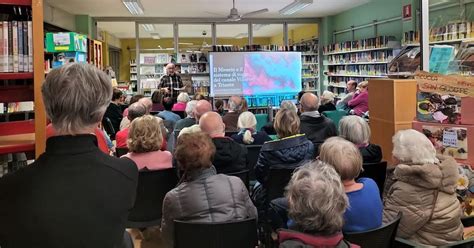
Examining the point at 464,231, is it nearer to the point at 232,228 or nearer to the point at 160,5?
the point at 232,228

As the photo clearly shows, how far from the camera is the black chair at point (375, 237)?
1.85m

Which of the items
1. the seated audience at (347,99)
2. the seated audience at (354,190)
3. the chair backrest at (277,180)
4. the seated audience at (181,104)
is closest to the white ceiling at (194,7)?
the seated audience at (347,99)

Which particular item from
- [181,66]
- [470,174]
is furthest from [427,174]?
[181,66]

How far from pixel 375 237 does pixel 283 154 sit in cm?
147

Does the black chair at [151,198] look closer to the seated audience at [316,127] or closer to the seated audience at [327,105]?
the seated audience at [316,127]

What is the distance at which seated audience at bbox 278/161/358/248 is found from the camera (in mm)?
1600

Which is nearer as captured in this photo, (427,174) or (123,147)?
(427,174)

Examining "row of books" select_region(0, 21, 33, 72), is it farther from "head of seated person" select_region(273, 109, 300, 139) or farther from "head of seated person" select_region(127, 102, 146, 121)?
"head of seated person" select_region(127, 102, 146, 121)

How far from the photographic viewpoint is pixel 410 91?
3525mm

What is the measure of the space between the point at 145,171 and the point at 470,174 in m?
2.18

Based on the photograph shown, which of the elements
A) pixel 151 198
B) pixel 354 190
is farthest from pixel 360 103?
pixel 354 190

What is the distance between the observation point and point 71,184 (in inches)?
47.3

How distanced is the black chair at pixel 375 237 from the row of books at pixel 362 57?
7686 millimetres

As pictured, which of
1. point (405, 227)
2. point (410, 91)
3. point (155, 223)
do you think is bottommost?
point (155, 223)
